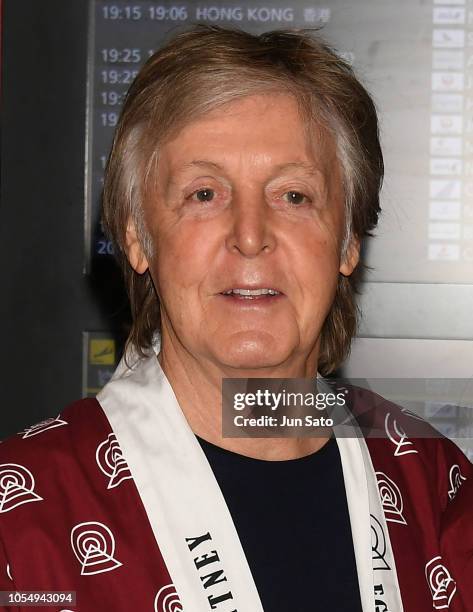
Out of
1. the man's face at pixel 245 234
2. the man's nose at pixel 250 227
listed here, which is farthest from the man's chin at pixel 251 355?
the man's nose at pixel 250 227

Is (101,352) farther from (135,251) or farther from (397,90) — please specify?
(397,90)

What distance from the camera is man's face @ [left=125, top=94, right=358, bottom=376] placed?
3.78ft

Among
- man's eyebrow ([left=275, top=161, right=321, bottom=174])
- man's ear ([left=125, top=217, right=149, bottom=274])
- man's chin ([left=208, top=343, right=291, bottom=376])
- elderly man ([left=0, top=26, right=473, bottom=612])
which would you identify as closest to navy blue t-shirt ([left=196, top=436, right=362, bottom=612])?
elderly man ([left=0, top=26, right=473, bottom=612])

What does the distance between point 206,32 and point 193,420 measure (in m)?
0.48

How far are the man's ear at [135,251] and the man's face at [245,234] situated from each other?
76 mm

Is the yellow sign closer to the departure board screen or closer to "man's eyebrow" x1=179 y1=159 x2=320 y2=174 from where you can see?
the departure board screen

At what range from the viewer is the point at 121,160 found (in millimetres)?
1277

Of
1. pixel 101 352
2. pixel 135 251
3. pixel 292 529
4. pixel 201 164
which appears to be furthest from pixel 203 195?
pixel 101 352

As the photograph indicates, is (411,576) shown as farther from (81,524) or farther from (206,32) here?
(206,32)

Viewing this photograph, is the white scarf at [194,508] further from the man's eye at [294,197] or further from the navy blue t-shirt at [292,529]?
the man's eye at [294,197]

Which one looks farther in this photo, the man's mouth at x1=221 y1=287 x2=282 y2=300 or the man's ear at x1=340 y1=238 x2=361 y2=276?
the man's ear at x1=340 y1=238 x2=361 y2=276

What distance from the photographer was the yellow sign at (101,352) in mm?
1861

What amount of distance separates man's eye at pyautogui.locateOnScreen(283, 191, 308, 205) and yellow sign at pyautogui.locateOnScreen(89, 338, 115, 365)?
2.48 feet

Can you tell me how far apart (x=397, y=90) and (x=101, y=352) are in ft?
2.35
